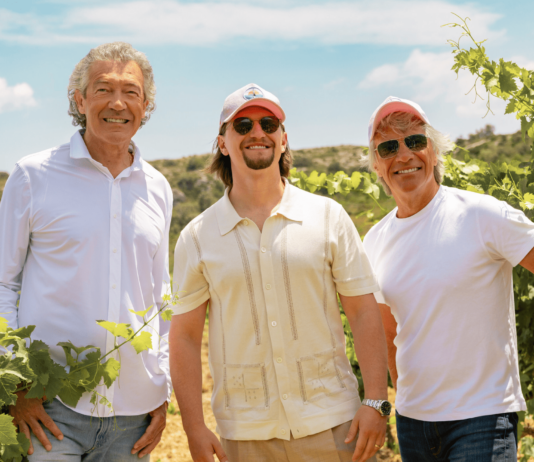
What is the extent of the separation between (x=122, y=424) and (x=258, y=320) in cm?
76

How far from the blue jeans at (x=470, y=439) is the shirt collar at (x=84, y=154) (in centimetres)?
171

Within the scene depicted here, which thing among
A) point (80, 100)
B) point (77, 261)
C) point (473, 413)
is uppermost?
point (80, 100)

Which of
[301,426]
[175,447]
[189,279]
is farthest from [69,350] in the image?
[175,447]

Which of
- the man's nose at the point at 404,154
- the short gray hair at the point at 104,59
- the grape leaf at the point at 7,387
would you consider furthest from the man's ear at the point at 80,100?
the man's nose at the point at 404,154

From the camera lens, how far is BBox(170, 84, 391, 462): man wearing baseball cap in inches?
95.8

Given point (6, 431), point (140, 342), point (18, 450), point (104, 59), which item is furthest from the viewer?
point (104, 59)

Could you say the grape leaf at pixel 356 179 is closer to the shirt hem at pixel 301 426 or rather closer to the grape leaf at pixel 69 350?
the shirt hem at pixel 301 426

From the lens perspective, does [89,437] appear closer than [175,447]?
Yes

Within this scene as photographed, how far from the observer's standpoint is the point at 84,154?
2.66 meters

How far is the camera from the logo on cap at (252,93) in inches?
103

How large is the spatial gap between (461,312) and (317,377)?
666 mm

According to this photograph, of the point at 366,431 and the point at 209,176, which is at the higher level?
the point at 209,176

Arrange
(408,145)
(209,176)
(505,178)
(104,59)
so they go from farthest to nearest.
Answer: (209,176), (505,178), (408,145), (104,59)

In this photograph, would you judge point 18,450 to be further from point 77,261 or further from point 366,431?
point 366,431
